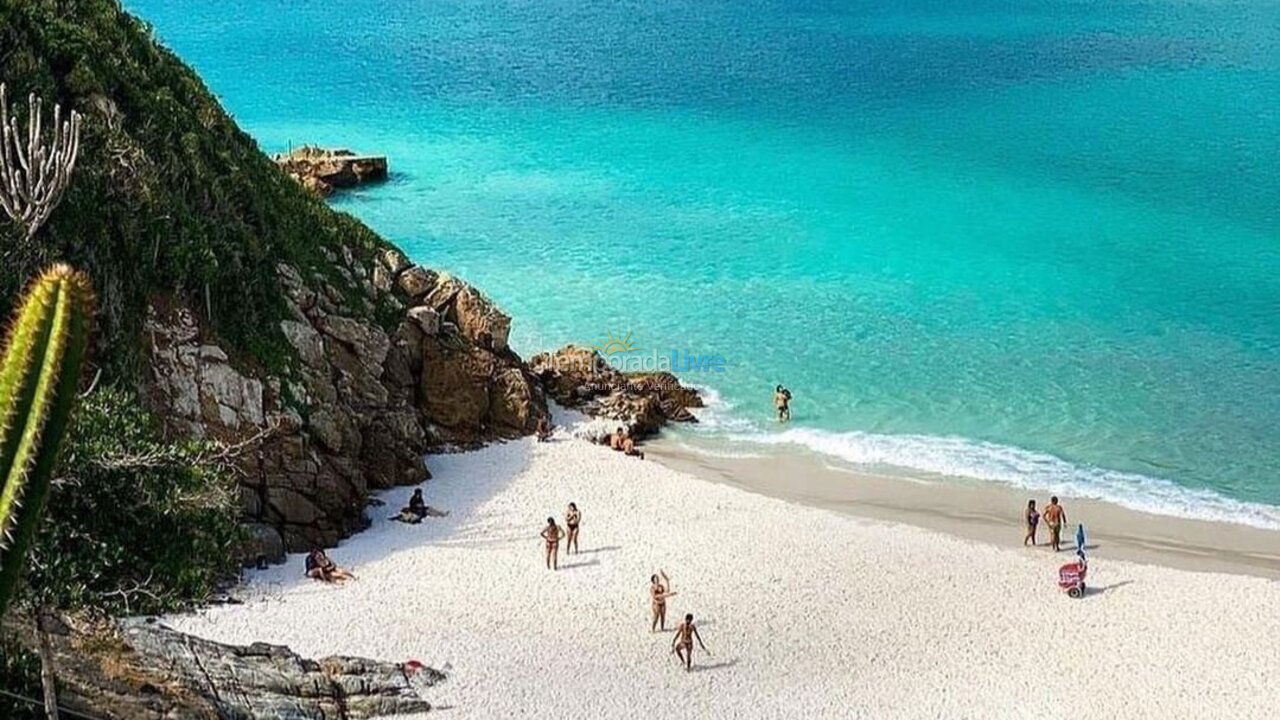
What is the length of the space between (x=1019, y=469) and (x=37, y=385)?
29399 mm

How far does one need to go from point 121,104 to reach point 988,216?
129ft

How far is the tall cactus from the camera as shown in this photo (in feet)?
22.9

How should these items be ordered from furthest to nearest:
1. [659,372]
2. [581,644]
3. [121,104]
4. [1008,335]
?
[1008,335], [659,372], [121,104], [581,644]

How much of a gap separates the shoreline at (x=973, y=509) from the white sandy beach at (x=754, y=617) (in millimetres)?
933

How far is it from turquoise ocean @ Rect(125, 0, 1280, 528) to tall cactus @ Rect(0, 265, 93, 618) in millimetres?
27856

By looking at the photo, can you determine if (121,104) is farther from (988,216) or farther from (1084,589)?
(988,216)

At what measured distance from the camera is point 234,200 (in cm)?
2936

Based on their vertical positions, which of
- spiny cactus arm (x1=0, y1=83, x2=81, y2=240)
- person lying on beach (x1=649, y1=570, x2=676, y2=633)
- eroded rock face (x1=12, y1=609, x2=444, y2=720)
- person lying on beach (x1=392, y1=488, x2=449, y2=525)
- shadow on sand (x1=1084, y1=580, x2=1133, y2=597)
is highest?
spiny cactus arm (x1=0, y1=83, x2=81, y2=240)

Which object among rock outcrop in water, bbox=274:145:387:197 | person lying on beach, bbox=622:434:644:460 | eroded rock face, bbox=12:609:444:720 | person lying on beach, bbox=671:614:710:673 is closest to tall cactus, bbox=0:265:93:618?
eroded rock face, bbox=12:609:444:720

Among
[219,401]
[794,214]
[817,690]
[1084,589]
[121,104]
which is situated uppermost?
[794,214]

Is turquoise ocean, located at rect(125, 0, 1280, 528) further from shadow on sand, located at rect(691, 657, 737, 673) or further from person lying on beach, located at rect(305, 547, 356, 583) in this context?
person lying on beach, located at rect(305, 547, 356, 583)

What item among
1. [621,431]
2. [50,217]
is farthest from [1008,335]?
[50,217]

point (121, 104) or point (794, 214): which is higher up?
point (794, 214)

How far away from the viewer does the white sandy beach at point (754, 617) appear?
21.8 meters
